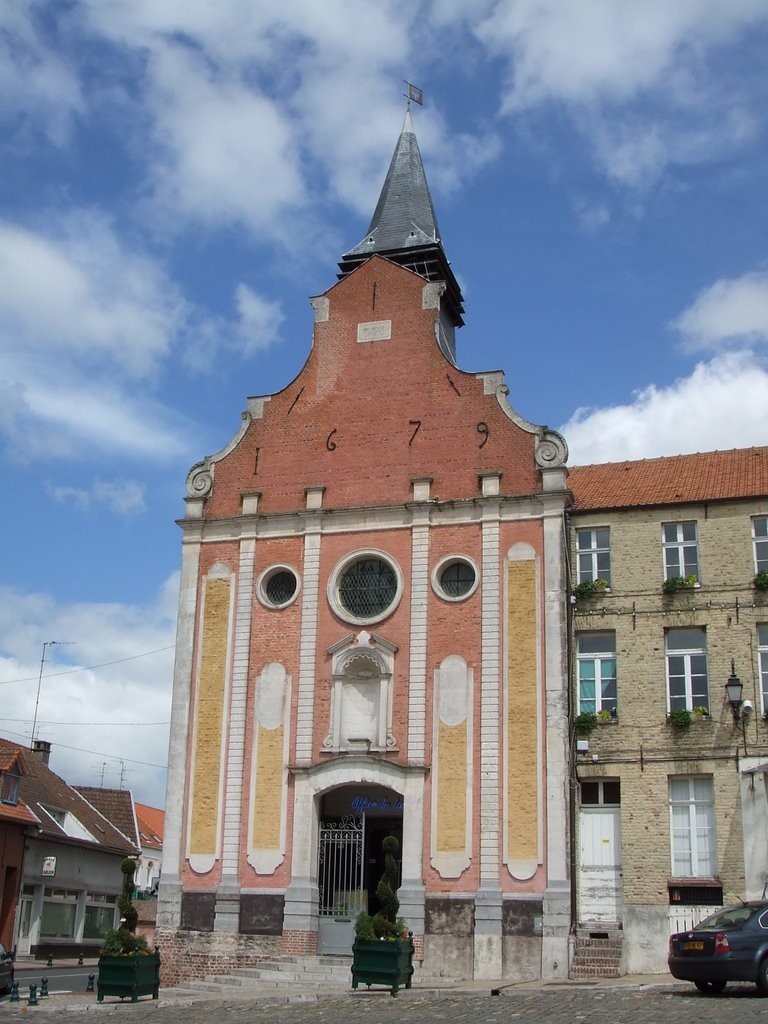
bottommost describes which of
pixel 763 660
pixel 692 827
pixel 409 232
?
pixel 692 827

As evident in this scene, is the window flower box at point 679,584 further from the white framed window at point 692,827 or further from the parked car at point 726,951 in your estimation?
the parked car at point 726,951

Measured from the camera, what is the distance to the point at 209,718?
94.9ft

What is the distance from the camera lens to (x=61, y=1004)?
Answer: 2123cm

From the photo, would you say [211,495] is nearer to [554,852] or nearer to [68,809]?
[554,852]

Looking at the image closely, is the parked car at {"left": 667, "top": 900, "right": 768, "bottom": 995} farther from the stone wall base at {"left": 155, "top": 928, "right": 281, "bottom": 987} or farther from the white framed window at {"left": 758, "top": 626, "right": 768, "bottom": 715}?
the stone wall base at {"left": 155, "top": 928, "right": 281, "bottom": 987}

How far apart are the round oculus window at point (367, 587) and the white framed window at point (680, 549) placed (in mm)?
6336

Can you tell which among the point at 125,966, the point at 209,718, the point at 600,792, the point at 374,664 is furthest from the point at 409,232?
the point at 125,966

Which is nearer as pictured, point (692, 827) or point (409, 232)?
point (692, 827)

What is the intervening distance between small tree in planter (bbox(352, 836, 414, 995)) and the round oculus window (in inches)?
321

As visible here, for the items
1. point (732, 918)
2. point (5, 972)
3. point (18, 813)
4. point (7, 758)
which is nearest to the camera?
point (732, 918)

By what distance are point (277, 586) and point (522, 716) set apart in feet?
23.4

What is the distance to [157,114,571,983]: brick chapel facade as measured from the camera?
25.8 m

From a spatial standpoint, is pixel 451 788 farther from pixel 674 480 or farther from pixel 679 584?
pixel 674 480

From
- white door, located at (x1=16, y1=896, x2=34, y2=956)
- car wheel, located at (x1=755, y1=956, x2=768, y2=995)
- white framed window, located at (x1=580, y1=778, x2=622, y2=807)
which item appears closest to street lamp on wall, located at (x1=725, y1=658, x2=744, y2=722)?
white framed window, located at (x1=580, y1=778, x2=622, y2=807)
